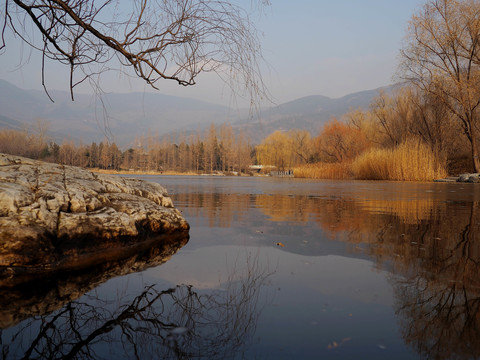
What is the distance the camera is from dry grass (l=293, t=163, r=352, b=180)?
84.9ft

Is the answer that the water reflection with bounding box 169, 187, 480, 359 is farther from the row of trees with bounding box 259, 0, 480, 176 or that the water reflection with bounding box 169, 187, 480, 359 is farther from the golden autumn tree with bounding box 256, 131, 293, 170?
the golden autumn tree with bounding box 256, 131, 293, 170

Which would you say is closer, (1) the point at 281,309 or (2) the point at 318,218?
(1) the point at 281,309

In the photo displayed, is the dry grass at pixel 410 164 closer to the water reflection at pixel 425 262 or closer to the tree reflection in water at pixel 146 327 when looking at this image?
the water reflection at pixel 425 262

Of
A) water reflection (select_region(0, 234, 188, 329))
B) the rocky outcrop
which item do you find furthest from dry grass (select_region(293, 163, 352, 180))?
water reflection (select_region(0, 234, 188, 329))

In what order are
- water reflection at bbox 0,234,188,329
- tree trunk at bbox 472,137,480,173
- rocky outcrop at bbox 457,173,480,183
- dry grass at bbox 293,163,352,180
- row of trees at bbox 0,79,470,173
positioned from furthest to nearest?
dry grass at bbox 293,163,352,180, row of trees at bbox 0,79,470,173, tree trunk at bbox 472,137,480,173, rocky outcrop at bbox 457,173,480,183, water reflection at bbox 0,234,188,329

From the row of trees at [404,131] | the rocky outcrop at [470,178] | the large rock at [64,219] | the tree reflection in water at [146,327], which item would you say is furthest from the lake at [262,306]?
the row of trees at [404,131]

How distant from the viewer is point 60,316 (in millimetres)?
1510

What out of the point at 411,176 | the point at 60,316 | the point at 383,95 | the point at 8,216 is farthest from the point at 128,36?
the point at 383,95

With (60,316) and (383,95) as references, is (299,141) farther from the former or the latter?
(60,316)

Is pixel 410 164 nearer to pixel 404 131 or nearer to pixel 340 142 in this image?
pixel 404 131

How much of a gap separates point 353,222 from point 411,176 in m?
17.3

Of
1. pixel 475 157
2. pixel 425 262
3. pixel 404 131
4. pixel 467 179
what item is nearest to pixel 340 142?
pixel 404 131

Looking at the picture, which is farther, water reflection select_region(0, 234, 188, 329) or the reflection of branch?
water reflection select_region(0, 234, 188, 329)

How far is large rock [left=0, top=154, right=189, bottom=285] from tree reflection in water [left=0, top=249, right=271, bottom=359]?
762 mm
